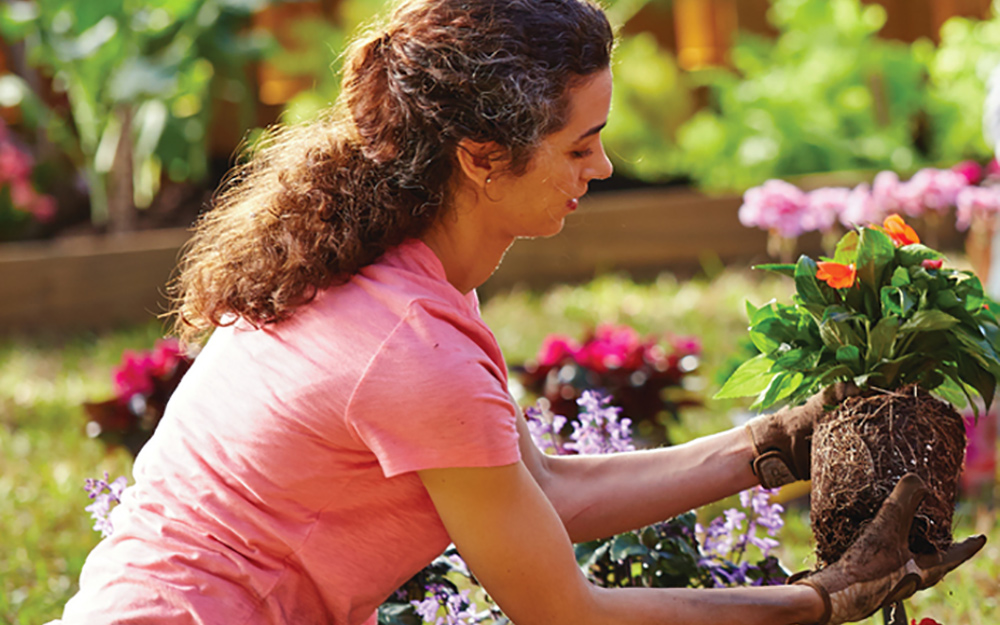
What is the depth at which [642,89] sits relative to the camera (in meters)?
7.11

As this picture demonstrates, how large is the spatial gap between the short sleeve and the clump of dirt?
0.45 m

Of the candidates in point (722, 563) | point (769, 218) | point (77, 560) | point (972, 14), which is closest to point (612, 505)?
point (722, 563)

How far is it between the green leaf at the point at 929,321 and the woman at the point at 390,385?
22 cm

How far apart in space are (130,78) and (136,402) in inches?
138

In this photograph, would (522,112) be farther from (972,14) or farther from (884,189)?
(972,14)

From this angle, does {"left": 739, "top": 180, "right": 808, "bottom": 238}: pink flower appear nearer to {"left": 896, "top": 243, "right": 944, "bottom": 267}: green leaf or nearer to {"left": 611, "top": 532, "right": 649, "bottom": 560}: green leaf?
{"left": 611, "top": 532, "right": 649, "bottom": 560}: green leaf

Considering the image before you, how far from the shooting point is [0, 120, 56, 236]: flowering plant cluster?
6398 millimetres

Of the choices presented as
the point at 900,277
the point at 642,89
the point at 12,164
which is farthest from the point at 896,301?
the point at 12,164

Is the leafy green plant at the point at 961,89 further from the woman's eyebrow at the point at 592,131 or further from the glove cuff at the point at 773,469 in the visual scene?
the woman's eyebrow at the point at 592,131

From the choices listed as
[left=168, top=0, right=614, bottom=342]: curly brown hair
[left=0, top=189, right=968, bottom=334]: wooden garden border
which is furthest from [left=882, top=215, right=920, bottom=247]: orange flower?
[left=0, top=189, right=968, bottom=334]: wooden garden border

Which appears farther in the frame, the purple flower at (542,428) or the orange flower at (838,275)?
the purple flower at (542,428)

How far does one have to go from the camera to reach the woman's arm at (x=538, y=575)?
4.46ft

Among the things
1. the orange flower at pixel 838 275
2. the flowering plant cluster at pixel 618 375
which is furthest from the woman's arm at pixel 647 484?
the flowering plant cluster at pixel 618 375

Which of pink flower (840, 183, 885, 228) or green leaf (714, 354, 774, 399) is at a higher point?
green leaf (714, 354, 774, 399)
